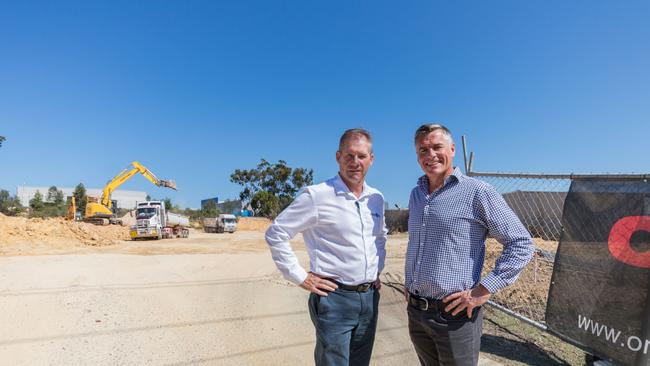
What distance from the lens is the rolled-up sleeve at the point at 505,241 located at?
6.73 feet

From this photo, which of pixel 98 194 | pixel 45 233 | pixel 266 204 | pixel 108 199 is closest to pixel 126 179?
pixel 108 199

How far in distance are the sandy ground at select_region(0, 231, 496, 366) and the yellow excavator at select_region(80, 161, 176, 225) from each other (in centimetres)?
2292

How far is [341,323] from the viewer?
227 centimetres

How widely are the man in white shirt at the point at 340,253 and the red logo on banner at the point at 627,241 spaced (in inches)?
78.1

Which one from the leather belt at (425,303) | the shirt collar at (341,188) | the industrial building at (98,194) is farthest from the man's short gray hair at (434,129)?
the industrial building at (98,194)

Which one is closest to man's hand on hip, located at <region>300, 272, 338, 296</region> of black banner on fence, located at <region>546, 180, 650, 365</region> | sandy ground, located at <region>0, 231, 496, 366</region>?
sandy ground, located at <region>0, 231, 496, 366</region>

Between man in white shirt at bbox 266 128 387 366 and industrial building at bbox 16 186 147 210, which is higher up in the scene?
industrial building at bbox 16 186 147 210

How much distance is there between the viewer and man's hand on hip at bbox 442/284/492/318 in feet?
6.79

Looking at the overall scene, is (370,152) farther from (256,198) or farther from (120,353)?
(256,198)

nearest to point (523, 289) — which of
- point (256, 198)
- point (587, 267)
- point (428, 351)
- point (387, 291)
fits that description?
point (387, 291)

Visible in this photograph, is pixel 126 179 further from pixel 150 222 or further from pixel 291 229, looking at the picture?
pixel 291 229

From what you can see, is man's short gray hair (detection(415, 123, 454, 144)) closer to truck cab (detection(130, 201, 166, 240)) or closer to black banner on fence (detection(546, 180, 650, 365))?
black banner on fence (detection(546, 180, 650, 365))

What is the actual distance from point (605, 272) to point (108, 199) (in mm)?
32927

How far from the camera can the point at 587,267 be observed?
3266mm
